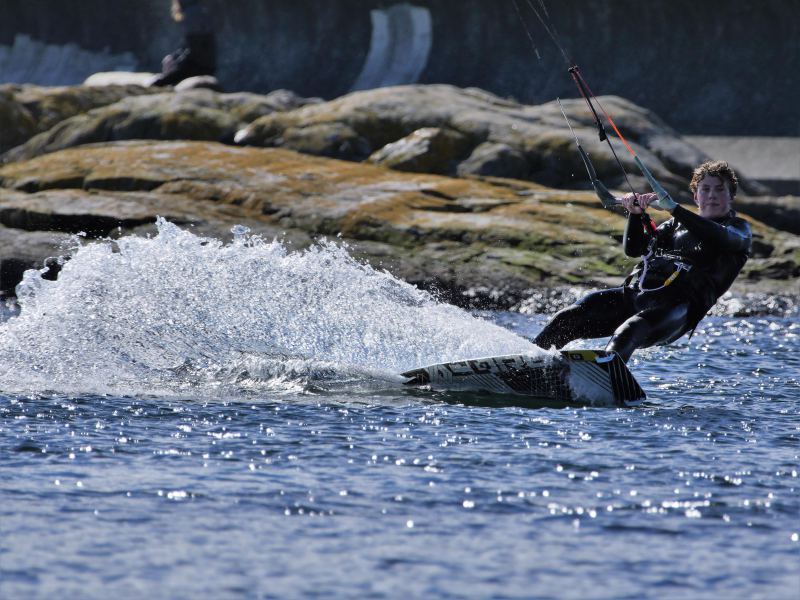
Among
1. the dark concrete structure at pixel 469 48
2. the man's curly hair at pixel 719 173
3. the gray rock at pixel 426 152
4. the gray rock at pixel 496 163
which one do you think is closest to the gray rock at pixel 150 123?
the gray rock at pixel 426 152

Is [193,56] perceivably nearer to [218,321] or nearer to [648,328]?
[218,321]

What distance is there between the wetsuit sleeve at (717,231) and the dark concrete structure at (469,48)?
26.1 metres

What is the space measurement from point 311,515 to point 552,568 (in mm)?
1534

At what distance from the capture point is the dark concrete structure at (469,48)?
124 feet

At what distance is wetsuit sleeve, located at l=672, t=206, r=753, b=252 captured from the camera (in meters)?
11.4

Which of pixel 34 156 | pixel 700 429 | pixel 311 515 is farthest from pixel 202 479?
pixel 34 156

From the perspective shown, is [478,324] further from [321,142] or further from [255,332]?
[321,142]

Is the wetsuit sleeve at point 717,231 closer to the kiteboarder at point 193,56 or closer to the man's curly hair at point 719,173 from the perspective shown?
the man's curly hair at point 719,173

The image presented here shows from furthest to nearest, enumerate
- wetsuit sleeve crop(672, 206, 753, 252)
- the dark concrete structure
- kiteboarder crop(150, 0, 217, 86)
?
kiteboarder crop(150, 0, 217, 86), the dark concrete structure, wetsuit sleeve crop(672, 206, 753, 252)

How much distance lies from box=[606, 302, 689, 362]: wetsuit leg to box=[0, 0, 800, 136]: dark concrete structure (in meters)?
26.4

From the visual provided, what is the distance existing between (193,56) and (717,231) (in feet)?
94.9

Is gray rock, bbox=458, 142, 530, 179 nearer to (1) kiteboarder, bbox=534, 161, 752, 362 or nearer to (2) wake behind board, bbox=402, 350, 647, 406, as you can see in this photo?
(1) kiteboarder, bbox=534, 161, 752, 362

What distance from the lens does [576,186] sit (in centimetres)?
2747

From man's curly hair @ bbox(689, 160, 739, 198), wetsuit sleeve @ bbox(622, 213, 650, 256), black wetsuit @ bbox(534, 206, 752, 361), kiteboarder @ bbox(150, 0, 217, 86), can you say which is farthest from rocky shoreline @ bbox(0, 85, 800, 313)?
man's curly hair @ bbox(689, 160, 739, 198)
